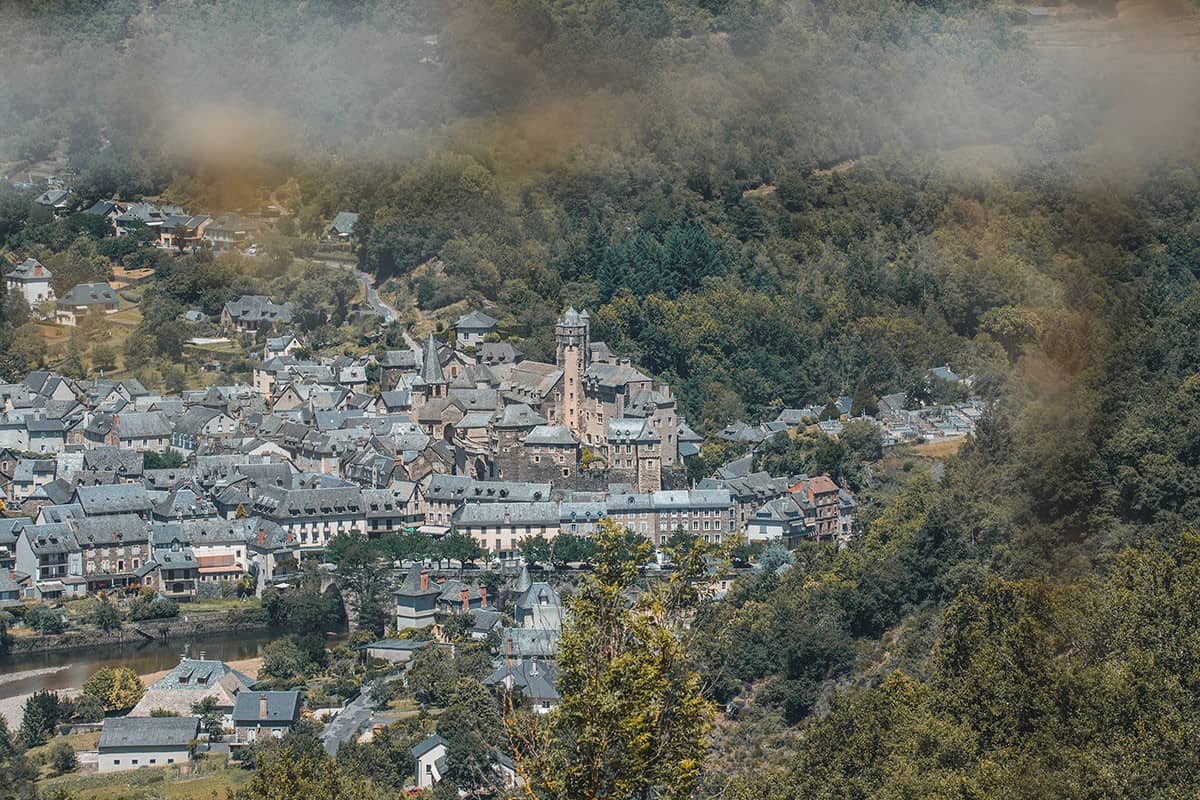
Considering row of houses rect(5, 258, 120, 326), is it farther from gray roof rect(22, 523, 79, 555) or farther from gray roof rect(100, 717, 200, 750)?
gray roof rect(100, 717, 200, 750)

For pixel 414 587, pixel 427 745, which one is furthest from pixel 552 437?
pixel 427 745

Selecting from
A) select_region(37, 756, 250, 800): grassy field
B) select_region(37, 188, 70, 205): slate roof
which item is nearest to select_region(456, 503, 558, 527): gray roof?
select_region(37, 756, 250, 800): grassy field

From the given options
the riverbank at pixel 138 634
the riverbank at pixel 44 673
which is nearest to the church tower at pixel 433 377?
the riverbank at pixel 138 634

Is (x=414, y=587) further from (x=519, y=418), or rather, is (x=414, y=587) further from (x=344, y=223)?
(x=344, y=223)

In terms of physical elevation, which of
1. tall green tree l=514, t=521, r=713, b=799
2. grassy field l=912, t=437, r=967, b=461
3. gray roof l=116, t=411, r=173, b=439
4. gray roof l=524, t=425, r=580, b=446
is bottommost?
grassy field l=912, t=437, r=967, b=461

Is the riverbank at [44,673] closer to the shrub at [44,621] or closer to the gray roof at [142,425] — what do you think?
the shrub at [44,621]

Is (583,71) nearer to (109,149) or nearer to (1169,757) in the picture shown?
(109,149)
